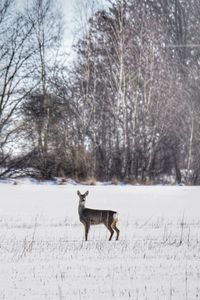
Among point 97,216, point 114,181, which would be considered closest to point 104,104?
point 114,181

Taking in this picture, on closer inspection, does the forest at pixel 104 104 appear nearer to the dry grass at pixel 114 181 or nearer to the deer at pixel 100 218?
the dry grass at pixel 114 181

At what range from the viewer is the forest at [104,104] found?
26984 mm

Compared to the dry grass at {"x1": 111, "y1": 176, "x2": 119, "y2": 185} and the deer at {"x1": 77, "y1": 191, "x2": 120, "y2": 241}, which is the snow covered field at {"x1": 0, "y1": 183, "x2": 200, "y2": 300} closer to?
the deer at {"x1": 77, "y1": 191, "x2": 120, "y2": 241}

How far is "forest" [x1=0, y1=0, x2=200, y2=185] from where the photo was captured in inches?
1062

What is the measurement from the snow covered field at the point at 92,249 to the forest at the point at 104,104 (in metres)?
2.15

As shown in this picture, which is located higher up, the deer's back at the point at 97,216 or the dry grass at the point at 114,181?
the dry grass at the point at 114,181

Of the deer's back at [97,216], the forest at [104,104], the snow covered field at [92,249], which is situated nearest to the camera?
the snow covered field at [92,249]

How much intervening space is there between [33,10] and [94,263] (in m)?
20.2

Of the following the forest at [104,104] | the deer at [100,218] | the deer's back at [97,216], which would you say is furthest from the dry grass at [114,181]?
the deer's back at [97,216]

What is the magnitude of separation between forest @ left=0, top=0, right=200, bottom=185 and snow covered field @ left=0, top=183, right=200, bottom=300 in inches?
84.8

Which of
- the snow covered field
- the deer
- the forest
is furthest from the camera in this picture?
the forest

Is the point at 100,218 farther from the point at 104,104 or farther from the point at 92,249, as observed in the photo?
the point at 104,104

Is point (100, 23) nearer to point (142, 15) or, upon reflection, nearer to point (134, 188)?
point (142, 15)

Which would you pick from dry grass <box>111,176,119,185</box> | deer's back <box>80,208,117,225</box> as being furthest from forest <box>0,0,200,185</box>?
deer's back <box>80,208,117,225</box>
